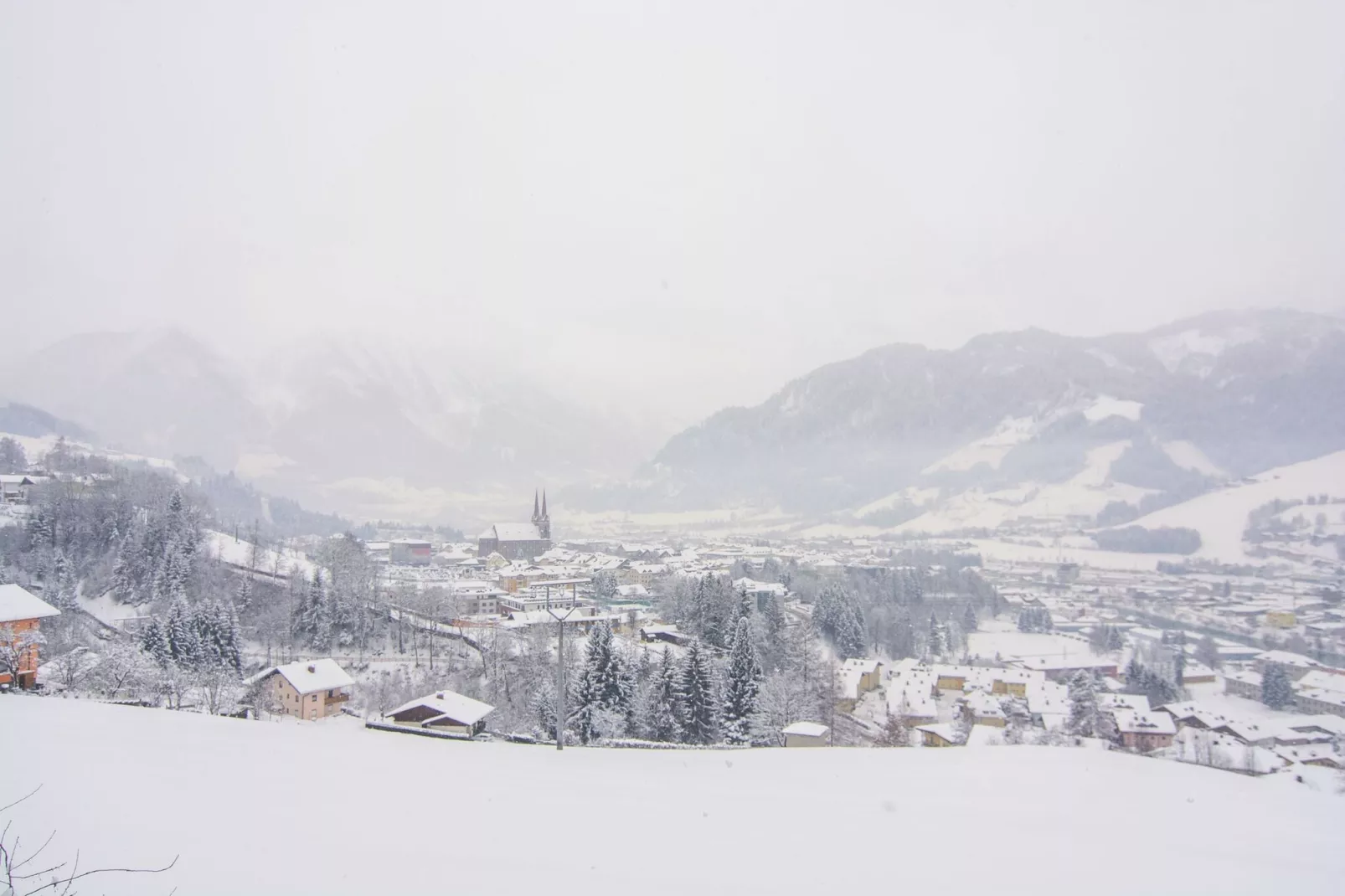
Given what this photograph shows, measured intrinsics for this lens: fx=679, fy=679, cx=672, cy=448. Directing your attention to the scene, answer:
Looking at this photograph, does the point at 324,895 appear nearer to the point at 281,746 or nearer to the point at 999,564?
the point at 281,746

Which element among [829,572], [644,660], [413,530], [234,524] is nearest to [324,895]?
[644,660]

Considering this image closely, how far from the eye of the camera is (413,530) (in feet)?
164

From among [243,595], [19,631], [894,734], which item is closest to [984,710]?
[894,734]

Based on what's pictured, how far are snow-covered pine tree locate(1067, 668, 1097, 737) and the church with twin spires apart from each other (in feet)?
106

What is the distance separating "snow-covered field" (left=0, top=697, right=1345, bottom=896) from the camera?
2.60 metres

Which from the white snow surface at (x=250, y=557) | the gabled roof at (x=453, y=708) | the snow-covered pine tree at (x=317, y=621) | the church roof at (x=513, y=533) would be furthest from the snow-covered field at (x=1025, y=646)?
the church roof at (x=513, y=533)

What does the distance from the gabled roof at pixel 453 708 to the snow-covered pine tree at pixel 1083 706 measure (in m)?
10.5

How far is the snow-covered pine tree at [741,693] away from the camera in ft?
38.8

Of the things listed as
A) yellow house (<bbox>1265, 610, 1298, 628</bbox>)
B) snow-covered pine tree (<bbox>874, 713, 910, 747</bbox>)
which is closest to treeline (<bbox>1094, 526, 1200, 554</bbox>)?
yellow house (<bbox>1265, 610, 1298, 628</bbox>)

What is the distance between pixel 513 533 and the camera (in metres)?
45.1

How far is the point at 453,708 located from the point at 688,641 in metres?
6.68

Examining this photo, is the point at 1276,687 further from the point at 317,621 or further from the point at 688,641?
the point at 317,621

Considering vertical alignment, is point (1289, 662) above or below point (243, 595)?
below

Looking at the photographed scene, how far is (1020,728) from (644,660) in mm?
7827
